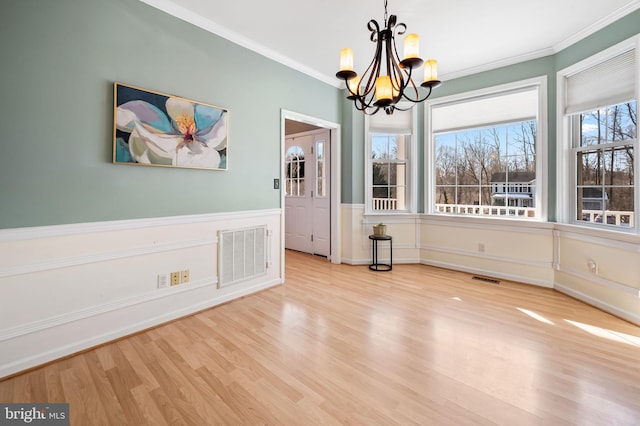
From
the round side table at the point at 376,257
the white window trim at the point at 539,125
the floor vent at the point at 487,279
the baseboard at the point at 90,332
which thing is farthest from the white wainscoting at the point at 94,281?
the white window trim at the point at 539,125

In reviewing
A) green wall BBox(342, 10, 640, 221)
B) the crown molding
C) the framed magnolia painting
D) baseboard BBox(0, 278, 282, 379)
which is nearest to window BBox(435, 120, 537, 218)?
green wall BBox(342, 10, 640, 221)

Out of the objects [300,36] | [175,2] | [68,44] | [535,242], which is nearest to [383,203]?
[535,242]

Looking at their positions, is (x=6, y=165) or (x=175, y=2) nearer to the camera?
(x=6, y=165)

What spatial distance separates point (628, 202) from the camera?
2.90m

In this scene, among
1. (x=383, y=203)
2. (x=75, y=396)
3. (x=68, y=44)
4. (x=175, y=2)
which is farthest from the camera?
(x=383, y=203)

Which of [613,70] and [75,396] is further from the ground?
[613,70]

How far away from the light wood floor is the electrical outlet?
35 cm

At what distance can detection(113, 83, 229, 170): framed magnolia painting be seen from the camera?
7.82 ft

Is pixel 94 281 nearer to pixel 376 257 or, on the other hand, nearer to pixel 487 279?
pixel 376 257

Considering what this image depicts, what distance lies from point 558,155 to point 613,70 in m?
0.93

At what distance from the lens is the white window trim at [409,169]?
4.66 metres

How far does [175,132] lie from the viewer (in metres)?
2.71

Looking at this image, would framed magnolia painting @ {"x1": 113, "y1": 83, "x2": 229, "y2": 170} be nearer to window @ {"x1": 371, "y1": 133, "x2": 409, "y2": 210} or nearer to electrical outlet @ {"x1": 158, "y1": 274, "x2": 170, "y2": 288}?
electrical outlet @ {"x1": 158, "y1": 274, "x2": 170, "y2": 288}

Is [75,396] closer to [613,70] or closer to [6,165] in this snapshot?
[6,165]
